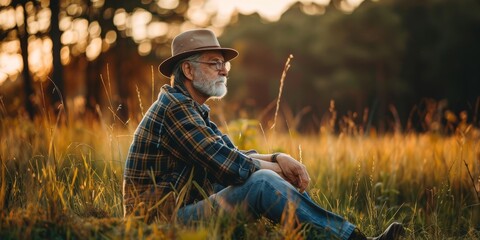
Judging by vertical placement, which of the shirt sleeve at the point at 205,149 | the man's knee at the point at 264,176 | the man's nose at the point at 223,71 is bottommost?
the man's knee at the point at 264,176

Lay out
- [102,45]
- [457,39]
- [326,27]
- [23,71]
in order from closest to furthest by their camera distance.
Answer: [23,71] < [102,45] < [457,39] < [326,27]

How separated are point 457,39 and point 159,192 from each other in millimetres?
20738

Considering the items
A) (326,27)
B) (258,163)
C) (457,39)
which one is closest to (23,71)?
(258,163)

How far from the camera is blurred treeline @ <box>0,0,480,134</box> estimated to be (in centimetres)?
1656

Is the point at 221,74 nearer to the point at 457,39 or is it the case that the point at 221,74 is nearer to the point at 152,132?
the point at 152,132

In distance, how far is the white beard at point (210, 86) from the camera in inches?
137

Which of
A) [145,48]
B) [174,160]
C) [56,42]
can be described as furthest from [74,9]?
[174,160]

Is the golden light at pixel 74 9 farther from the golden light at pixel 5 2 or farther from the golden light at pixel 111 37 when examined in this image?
the golden light at pixel 5 2

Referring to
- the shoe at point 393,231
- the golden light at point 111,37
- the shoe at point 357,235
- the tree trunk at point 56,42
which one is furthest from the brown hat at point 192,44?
the golden light at point 111,37

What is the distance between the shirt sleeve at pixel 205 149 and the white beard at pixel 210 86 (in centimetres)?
34

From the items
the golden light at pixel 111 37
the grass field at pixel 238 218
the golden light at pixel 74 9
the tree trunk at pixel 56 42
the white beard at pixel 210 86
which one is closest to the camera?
the grass field at pixel 238 218

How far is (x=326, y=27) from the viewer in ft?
91.0

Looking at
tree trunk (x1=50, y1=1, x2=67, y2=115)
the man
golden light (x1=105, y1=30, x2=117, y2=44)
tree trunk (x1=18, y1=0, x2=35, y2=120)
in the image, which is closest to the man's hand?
the man

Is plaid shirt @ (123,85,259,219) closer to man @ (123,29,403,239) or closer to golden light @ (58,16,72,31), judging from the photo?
man @ (123,29,403,239)
